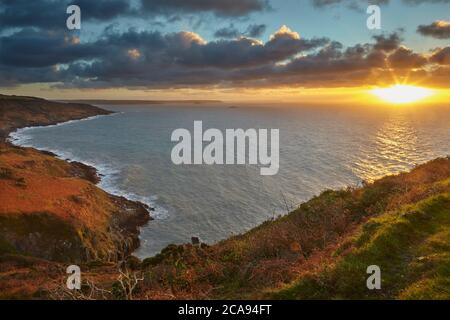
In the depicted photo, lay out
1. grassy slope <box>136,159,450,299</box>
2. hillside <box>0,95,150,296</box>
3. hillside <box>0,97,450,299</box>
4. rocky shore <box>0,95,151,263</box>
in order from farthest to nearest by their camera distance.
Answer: rocky shore <box>0,95,151,263</box>, hillside <box>0,95,150,296</box>, hillside <box>0,97,450,299</box>, grassy slope <box>136,159,450,299</box>

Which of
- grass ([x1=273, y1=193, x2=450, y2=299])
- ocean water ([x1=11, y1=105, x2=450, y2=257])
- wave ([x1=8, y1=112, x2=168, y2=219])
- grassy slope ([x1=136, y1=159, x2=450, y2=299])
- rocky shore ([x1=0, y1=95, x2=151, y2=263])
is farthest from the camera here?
wave ([x1=8, y1=112, x2=168, y2=219])

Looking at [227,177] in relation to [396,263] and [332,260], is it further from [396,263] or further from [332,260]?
[396,263]

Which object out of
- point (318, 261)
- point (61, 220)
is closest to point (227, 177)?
point (61, 220)

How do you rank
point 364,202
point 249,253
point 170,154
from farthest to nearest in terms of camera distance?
1. point 170,154
2. point 364,202
3. point 249,253

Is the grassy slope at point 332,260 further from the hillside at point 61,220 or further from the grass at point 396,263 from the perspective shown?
the hillside at point 61,220

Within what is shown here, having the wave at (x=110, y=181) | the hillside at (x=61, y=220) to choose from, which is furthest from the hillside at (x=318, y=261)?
the wave at (x=110, y=181)

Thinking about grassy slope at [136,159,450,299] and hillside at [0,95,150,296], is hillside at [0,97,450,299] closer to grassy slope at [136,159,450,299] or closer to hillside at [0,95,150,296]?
grassy slope at [136,159,450,299]

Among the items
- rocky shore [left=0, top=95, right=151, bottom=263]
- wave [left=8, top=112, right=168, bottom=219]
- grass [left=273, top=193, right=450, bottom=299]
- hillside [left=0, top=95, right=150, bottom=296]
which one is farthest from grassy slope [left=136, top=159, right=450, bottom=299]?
wave [left=8, top=112, right=168, bottom=219]
